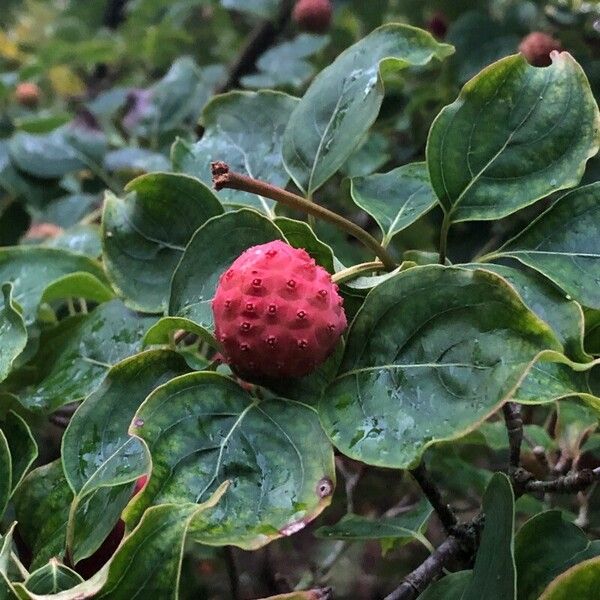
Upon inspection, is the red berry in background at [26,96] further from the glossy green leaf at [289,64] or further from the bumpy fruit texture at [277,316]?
the bumpy fruit texture at [277,316]

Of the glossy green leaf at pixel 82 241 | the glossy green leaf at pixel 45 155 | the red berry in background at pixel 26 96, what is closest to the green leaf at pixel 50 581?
the glossy green leaf at pixel 82 241

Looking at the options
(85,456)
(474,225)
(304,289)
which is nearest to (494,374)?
(304,289)

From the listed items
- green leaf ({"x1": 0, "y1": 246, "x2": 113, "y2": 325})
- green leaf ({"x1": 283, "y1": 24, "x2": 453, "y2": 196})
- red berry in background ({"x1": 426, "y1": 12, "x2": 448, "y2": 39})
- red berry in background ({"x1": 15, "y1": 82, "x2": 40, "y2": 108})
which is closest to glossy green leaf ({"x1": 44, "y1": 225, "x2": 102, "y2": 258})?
green leaf ({"x1": 0, "y1": 246, "x2": 113, "y2": 325})

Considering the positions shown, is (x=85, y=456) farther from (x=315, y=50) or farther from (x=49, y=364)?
(x=315, y=50)

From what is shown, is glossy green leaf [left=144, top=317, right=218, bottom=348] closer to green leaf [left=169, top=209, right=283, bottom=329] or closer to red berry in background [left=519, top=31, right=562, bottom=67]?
green leaf [left=169, top=209, right=283, bottom=329]

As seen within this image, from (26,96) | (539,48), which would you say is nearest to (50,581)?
(539,48)

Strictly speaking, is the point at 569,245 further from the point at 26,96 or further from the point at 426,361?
the point at 26,96
